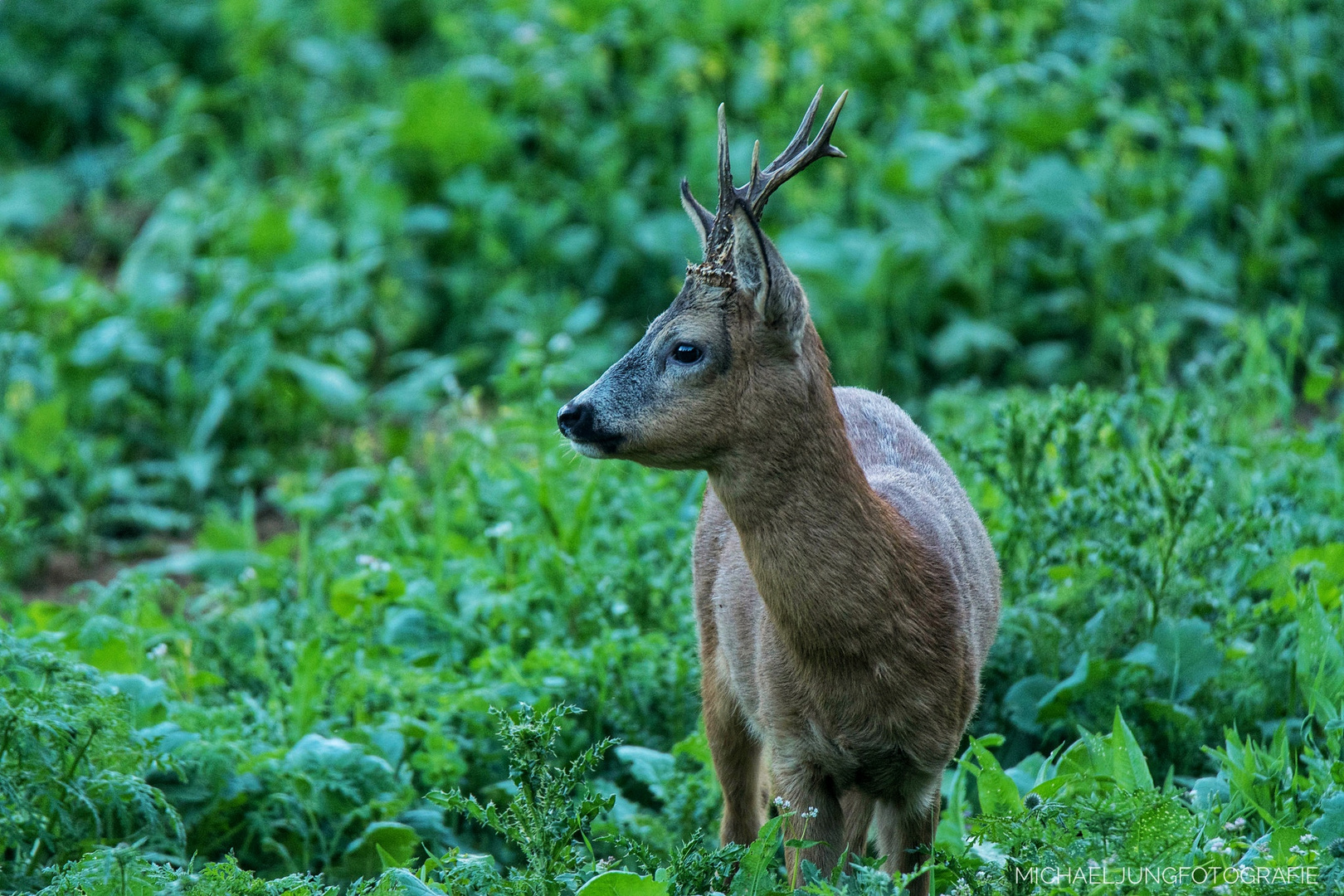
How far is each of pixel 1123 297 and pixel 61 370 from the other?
483 cm

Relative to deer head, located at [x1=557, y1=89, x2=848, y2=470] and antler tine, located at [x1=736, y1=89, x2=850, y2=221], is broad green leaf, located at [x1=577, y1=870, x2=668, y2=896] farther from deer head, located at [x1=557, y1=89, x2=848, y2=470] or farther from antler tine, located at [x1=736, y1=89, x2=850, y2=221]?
antler tine, located at [x1=736, y1=89, x2=850, y2=221]

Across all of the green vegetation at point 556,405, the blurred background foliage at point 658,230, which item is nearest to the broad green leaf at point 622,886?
the green vegetation at point 556,405

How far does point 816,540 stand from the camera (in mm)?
3135

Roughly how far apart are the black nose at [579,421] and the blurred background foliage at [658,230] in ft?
9.14

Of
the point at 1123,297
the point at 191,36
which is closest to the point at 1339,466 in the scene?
the point at 1123,297

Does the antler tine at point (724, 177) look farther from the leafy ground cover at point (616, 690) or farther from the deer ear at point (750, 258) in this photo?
the leafy ground cover at point (616, 690)

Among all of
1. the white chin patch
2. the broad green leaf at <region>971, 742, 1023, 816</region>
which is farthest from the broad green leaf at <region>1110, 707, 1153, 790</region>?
the white chin patch

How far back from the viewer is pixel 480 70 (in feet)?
27.2

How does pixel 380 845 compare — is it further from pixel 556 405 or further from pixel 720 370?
pixel 556 405

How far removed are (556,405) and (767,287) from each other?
2.06m

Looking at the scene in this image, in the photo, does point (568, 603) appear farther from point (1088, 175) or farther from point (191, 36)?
point (191, 36)

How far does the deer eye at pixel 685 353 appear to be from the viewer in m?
3.16

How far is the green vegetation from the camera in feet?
11.1

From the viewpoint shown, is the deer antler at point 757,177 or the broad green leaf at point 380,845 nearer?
the deer antler at point 757,177
